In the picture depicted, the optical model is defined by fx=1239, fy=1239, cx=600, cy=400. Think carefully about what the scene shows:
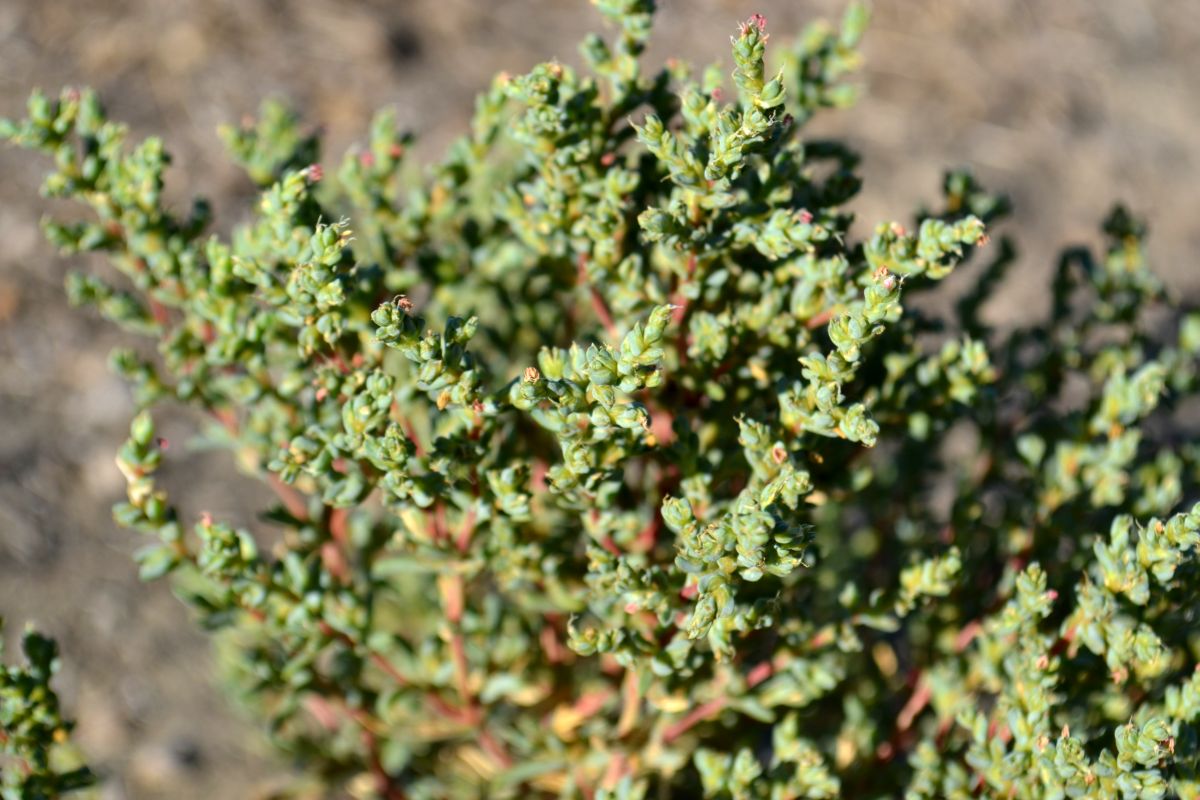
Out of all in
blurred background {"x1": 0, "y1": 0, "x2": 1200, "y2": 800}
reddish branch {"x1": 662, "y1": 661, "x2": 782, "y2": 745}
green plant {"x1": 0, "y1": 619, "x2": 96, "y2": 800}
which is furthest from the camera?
blurred background {"x1": 0, "y1": 0, "x2": 1200, "y2": 800}

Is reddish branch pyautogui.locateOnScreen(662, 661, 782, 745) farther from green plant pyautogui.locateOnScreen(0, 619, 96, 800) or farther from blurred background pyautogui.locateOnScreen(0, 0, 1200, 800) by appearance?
blurred background pyautogui.locateOnScreen(0, 0, 1200, 800)

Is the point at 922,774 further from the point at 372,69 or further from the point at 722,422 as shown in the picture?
the point at 372,69

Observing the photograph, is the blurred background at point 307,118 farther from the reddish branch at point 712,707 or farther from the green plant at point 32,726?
the reddish branch at point 712,707

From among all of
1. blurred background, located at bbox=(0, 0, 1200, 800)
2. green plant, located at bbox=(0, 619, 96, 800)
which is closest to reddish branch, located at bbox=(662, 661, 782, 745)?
green plant, located at bbox=(0, 619, 96, 800)

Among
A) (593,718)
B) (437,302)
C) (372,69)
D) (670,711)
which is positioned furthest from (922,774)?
(372,69)

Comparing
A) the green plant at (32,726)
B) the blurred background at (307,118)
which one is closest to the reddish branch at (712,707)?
the green plant at (32,726)

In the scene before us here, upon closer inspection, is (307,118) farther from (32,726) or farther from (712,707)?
(712,707)

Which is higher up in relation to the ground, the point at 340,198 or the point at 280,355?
the point at 340,198
